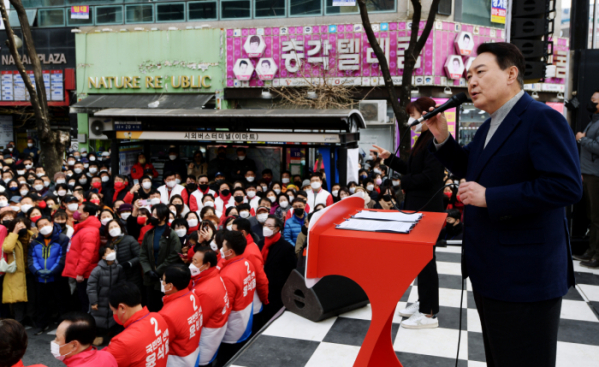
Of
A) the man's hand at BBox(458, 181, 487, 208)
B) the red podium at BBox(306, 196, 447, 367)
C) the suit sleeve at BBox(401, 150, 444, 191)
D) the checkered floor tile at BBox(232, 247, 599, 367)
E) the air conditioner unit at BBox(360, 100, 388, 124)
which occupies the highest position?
the air conditioner unit at BBox(360, 100, 388, 124)

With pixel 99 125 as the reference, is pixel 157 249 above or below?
below

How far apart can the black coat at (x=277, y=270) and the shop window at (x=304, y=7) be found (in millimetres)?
13211

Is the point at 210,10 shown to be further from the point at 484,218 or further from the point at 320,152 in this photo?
the point at 484,218

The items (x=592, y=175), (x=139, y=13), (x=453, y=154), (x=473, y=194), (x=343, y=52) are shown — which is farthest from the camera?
(x=139, y=13)

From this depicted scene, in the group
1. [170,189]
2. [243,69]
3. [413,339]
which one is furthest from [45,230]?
[243,69]

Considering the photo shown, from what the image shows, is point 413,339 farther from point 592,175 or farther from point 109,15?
point 109,15

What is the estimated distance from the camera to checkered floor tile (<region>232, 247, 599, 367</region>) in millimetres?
3412

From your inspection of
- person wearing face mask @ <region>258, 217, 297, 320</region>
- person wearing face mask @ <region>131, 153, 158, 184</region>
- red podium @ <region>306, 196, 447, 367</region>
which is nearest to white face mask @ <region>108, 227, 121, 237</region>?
person wearing face mask @ <region>258, 217, 297, 320</region>

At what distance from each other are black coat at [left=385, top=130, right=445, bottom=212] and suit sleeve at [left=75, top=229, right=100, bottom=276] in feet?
13.9

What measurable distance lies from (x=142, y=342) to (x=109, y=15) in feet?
60.3

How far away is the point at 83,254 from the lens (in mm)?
6199

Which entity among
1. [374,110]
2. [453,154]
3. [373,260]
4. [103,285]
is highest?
[374,110]

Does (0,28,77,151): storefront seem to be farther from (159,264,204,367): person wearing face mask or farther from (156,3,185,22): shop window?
(159,264,204,367): person wearing face mask

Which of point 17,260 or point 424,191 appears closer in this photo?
point 424,191
